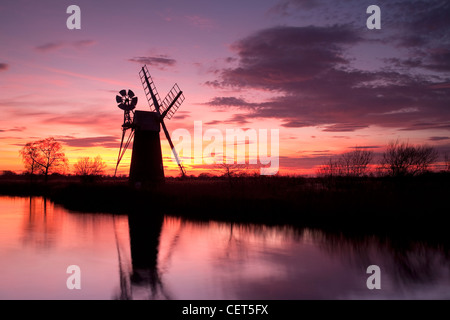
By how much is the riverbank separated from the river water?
5.66 ft

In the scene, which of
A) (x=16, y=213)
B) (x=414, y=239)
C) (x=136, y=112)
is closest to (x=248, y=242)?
(x=414, y=239)

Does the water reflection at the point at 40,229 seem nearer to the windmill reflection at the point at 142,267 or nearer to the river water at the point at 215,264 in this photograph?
the river water at the point at 215,264

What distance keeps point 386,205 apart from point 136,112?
67.0 ft

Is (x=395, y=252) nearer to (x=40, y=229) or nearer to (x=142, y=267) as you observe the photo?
(x=142, y=267)

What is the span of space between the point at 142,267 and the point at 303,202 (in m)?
10.7

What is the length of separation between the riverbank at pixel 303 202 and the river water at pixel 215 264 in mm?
1725

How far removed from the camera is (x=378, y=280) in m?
9.52

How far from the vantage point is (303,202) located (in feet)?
62.1

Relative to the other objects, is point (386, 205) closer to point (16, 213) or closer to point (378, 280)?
point (378, 280)

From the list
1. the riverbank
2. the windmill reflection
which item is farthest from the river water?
the riverbank

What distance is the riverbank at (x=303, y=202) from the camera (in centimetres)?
1605

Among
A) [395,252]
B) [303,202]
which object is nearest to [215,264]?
[395,252]

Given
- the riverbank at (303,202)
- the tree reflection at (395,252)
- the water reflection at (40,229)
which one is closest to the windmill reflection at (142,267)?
the water reflection at (40,229)
